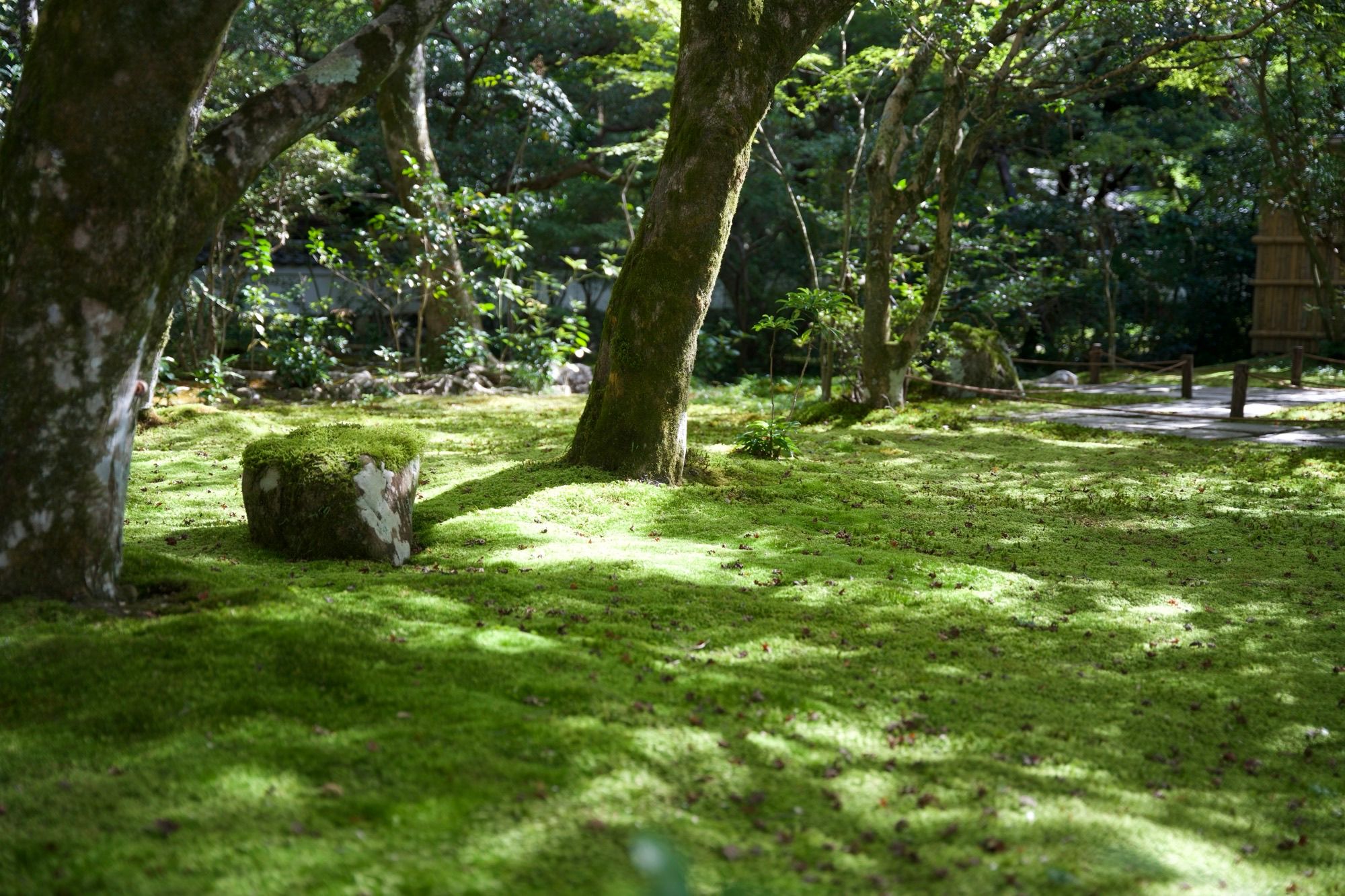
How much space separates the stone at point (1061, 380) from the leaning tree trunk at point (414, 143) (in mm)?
8677

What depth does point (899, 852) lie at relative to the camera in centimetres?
252

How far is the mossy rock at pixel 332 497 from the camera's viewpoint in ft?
15.5

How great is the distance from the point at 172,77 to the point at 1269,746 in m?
4.10

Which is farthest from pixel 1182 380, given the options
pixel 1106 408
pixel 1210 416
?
pixel 1210 416

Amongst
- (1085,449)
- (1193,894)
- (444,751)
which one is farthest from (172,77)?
(1085,449)

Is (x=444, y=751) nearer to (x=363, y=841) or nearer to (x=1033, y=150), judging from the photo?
(x=363, y=841)

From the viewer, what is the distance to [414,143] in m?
13.9

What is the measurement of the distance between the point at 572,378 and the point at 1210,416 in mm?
8196

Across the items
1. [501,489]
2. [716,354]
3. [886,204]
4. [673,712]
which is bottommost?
[673,712]

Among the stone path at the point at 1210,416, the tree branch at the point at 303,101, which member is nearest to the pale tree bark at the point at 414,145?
the stone path at the point at 1210,416

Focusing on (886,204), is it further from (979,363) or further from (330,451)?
(330,451)

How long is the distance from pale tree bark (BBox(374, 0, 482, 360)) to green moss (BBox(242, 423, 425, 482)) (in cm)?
828

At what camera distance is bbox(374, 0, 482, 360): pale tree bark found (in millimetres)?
13570

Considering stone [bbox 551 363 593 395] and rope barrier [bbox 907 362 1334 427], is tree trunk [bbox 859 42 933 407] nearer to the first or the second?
rope barrier [bbox 907 362 1334 427]
